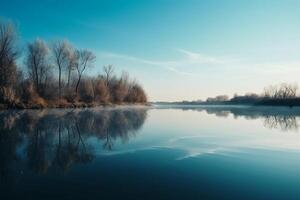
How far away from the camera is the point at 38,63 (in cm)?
4841

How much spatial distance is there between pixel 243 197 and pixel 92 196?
8.35 ft

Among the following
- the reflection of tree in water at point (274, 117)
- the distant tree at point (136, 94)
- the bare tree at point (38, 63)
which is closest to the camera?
the reflection of tree in water at point (274, 117)

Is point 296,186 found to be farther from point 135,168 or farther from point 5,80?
point 5,80

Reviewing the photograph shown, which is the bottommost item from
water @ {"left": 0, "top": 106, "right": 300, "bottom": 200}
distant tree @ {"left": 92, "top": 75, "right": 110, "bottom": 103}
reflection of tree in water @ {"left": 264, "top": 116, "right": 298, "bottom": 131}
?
water @ {"left": 0, "top": 106, "right": 300, "bottom": 200}

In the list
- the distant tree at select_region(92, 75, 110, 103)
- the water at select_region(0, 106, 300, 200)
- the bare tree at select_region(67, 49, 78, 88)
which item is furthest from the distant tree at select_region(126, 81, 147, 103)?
the water at select_region(0, 106, 300, 200)

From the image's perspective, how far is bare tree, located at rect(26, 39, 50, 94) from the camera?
156ft

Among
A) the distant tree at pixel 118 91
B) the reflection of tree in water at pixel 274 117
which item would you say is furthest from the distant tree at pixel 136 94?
the reflection of tree in water at pixel 274 117

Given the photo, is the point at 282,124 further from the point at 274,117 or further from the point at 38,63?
the point at 38,63

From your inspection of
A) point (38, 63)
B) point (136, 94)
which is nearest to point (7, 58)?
point (38, 63)

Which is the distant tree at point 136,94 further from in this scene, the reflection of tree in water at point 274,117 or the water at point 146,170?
the water at point 146,170

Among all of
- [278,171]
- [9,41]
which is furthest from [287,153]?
[9,41]

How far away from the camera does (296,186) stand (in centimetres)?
555

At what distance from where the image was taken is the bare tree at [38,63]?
4741 cm

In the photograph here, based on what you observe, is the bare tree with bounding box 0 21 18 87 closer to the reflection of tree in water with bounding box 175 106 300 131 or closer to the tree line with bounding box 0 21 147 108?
the tree line with bounding box 0 21 147 108
